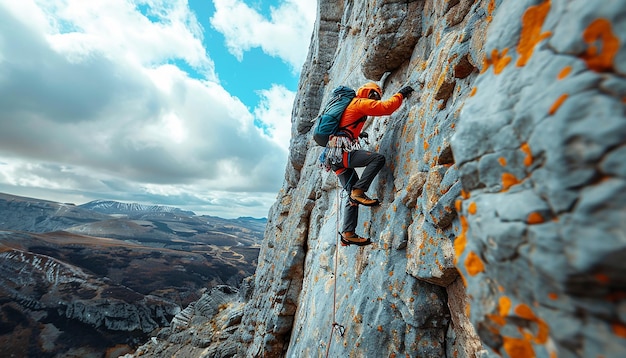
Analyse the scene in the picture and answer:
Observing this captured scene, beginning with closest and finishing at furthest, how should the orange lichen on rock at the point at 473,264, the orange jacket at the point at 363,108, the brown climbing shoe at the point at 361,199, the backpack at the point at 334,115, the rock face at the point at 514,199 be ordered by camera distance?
the rock face at the point at 514,199 < the orange lichen on rock at the point at 473,264 < the orange jacket at the point at 363,108 < the brown climbing shoe at the point at 361,199 < the backpack at the point at 334,115

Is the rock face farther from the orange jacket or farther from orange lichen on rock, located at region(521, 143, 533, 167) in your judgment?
the orange jacket

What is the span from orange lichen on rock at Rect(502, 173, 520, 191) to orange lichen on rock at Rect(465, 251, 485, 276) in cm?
71

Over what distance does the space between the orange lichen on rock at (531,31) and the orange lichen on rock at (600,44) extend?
0.39 meters

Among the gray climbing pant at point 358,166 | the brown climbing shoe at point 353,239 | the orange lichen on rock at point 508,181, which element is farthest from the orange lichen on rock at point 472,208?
the brown climbing shoe at point 353,239

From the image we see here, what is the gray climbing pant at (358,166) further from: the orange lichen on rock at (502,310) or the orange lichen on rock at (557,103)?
the orange lichen on rock at (557,103)

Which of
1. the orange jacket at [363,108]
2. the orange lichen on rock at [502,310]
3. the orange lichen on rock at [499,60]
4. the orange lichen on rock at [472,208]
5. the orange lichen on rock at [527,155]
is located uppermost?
the orange jacket at [363,108]

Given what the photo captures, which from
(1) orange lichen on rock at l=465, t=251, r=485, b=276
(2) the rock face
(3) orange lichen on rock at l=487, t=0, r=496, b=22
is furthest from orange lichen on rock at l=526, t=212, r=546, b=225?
(3) orange lichen on rock at l=487, t=0, r=496, b=22

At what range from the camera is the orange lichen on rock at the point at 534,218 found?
78.4 inches

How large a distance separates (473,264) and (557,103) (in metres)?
1.54

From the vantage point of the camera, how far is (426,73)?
6395 mm

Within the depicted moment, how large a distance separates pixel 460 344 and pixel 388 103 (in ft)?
15.8

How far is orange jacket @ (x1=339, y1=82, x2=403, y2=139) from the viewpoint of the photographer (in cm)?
611

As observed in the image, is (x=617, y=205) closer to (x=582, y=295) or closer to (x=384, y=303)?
(x=582, y=295)

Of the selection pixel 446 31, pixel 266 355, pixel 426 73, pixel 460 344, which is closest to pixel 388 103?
pixel 426 73
